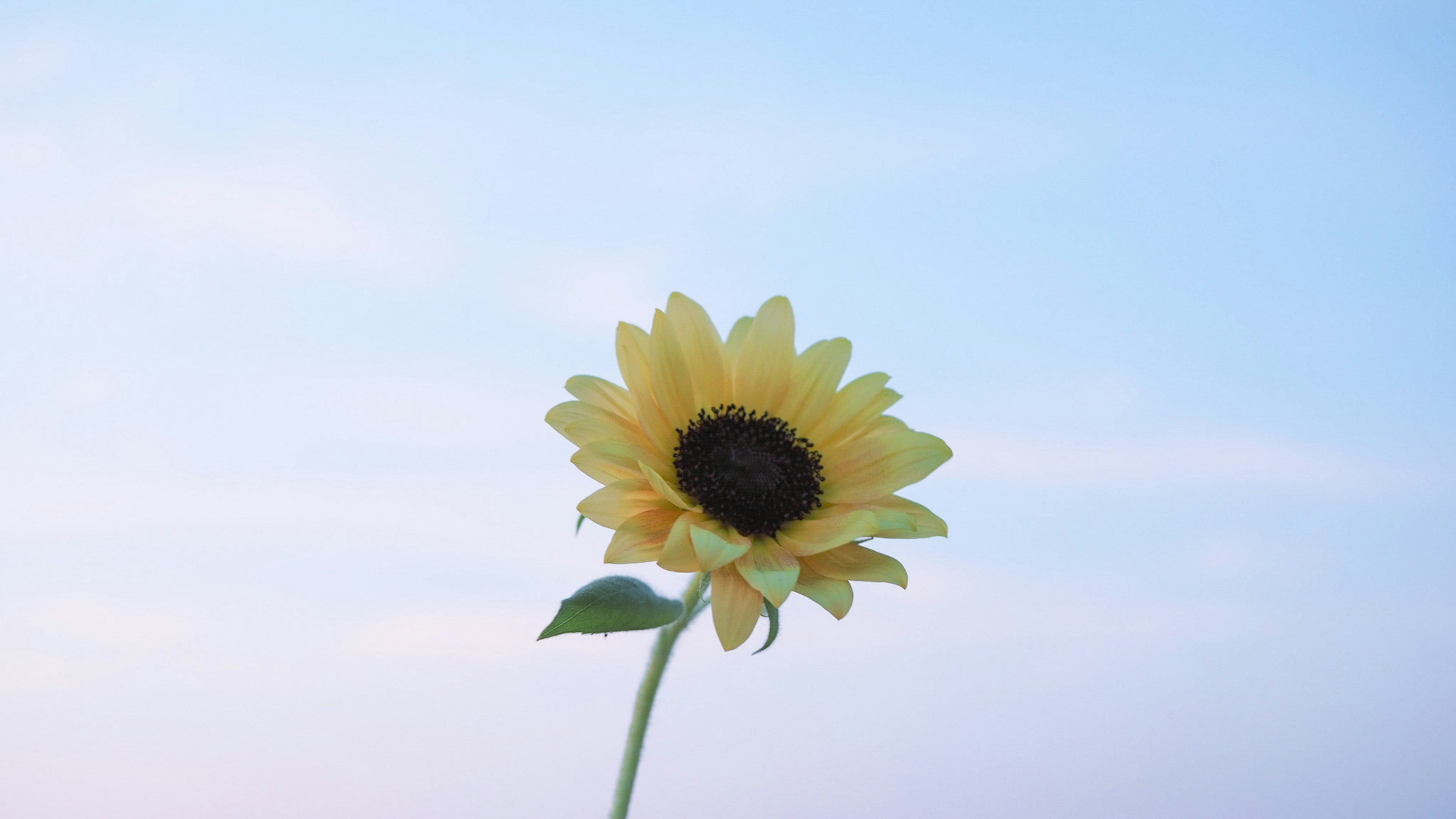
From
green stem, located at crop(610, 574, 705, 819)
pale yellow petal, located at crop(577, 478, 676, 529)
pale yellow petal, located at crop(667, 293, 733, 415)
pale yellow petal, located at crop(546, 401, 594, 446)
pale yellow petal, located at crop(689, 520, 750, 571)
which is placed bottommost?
green stem, located at crop(610, 574, 705, 819)

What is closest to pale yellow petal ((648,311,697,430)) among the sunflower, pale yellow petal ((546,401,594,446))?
the sunflower

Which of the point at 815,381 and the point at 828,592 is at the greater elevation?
the point at 815,381

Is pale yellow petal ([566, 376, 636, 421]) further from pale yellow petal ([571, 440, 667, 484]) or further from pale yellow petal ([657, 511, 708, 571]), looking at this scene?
pale yellow petal ([657, 511, 708, 571])

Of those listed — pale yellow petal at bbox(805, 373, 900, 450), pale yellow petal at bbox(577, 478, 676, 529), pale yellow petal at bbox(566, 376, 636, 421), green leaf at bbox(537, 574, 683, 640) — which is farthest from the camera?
pale yellow petal at bbox(805, 373, 900, 450)

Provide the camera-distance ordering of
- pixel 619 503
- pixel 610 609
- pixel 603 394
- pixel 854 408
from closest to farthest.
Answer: pixel 610 609 → pixel 619 503 → pixel 603 394 → pixel 854 408

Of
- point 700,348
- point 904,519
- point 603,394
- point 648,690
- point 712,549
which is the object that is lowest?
point 648,690

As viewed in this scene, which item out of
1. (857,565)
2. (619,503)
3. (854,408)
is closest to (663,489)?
(619,503)

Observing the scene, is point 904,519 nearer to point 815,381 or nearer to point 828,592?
point 828,592
